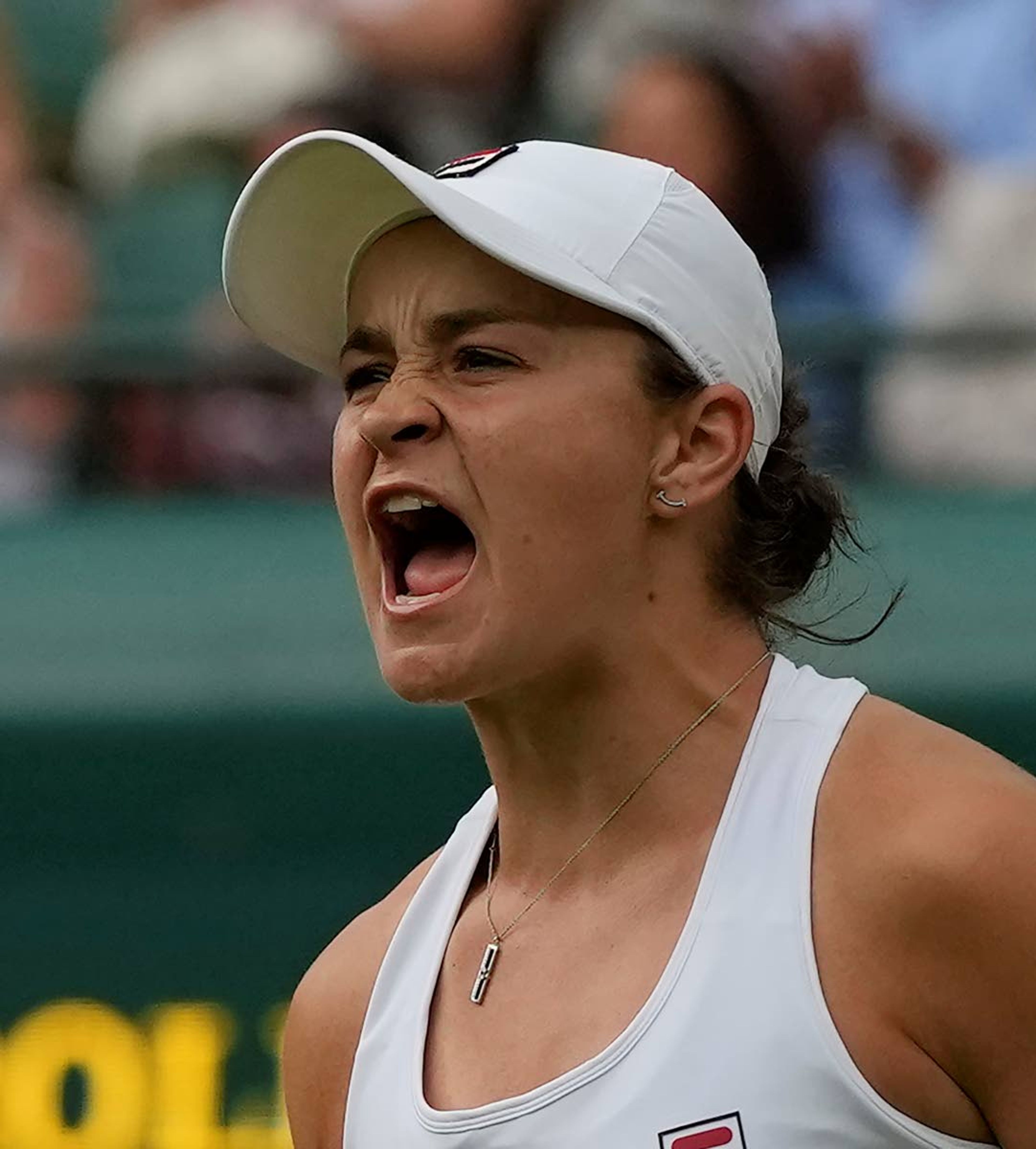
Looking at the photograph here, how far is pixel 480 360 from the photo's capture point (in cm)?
179

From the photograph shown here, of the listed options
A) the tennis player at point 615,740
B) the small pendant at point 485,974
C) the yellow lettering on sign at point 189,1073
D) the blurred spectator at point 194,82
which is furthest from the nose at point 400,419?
the blurred spectator at point 194,82

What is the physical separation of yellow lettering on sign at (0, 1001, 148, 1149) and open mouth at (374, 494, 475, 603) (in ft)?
5.53

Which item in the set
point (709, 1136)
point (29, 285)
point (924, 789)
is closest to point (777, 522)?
point (924, 789)

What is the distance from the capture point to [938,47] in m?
4.00

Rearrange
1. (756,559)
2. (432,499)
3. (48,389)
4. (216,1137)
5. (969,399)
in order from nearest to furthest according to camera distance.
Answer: (432,499) → (756,559) → (216,1137) → (969,399) → (48,389)

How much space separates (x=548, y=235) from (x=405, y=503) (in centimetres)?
23

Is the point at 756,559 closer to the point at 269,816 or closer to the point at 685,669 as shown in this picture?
the point at 685,669

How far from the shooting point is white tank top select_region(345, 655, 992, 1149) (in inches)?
61.7

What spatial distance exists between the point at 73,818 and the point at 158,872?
152mm

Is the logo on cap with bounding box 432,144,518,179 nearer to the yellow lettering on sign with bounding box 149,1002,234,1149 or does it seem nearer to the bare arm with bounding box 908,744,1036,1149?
the bare arm with bounding box 908,744,1036,1149

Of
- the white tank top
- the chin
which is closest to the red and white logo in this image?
the white tank top

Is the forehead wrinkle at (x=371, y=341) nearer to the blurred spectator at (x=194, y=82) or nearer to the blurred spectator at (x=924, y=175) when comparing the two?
the blurred spectator at (x=924, y=175)

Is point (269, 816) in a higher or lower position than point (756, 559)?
higher

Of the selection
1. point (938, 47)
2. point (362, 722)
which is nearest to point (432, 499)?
point (362, 722)
